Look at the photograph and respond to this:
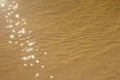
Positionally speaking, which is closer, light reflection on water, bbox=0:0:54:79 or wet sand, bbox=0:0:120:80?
wet sand, bbox=0:0:120:80

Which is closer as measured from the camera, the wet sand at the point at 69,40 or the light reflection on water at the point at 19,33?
the wet sand at the point at 69,40

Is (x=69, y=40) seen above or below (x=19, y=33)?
below

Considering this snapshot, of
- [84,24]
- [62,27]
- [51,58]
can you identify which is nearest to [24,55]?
[51,58]

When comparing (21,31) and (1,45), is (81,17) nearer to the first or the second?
(21,31)

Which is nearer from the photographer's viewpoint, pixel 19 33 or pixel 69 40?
pixel 69 40
